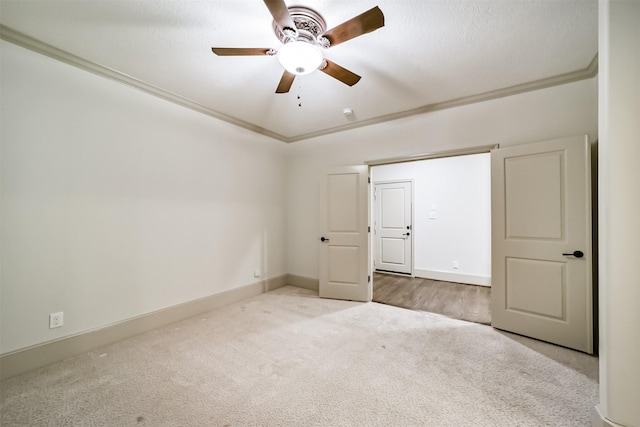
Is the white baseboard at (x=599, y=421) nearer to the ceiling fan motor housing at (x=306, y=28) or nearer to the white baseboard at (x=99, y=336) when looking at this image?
the ceiling fan motor housing at (x=306, y=28)

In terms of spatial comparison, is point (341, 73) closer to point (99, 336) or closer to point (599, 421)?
point (599, 421)

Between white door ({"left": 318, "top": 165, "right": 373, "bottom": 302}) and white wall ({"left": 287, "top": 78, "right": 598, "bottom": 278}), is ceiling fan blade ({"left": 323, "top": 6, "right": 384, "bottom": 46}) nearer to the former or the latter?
white wall ({"left": 287, "top": 78, "right": 598, "bottom": 278})

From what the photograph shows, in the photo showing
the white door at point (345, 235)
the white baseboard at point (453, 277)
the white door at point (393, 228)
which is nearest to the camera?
the white door at point (345, 235)

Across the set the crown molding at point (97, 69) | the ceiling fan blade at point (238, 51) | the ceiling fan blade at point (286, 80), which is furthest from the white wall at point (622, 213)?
the crown molding at point (97, 69)

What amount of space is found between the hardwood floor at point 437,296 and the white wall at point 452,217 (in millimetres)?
309

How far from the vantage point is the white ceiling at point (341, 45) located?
1.64 m

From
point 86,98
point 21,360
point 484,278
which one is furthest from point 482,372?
point 86,98

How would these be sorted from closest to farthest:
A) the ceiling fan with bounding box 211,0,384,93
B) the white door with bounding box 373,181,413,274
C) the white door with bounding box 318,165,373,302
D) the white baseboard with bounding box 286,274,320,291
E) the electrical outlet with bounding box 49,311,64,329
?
the ceiling fan with bounding box 211,0,384,93, the electrical outlet with bounding box 49,311,64,329, the white door with bounding box 318,165,373,302, the white baseboard with bounding box 286,274,320,291, the white door with bounding box 373,181,413,274

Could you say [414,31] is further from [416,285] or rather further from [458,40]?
[416,285]

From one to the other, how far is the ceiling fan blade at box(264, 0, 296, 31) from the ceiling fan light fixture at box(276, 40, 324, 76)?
0.10 m

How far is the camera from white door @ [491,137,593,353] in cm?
225

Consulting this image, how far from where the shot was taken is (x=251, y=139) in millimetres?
3812

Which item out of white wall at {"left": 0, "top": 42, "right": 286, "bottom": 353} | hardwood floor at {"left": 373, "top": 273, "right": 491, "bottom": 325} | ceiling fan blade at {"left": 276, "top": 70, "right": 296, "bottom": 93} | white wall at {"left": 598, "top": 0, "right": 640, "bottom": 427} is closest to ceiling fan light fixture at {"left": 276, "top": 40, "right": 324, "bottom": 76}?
ceiling fan blade at {"left": 276, "top": 70, "right": 296, "bottom": 93}

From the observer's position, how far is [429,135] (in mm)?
3195
